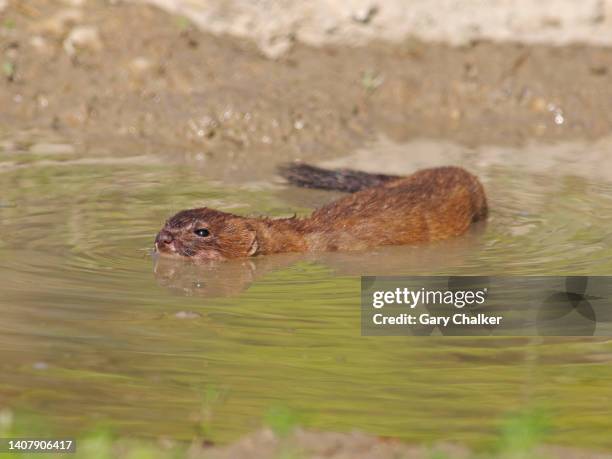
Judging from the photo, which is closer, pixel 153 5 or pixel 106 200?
pixel 106 200

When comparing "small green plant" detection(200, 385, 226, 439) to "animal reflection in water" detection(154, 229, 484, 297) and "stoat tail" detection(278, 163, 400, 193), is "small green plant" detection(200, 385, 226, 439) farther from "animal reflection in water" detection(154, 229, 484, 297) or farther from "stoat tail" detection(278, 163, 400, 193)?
"stoat tail" detection(278, 163, 400, 193)

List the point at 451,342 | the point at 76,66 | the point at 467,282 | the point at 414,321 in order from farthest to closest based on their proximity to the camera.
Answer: the point at 76,66
the point at 467,282
the point at 414,321
the point at 451,342

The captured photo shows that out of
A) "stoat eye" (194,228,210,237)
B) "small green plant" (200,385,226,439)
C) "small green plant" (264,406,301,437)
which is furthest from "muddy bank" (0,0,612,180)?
"small green plant" (264,406,301,437)

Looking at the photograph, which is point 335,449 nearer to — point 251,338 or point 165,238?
point 251,338

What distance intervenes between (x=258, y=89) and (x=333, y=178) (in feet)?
7.34

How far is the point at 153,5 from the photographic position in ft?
38.0

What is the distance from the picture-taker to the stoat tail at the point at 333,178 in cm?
893

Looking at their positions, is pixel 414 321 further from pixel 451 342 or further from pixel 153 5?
pixel 153 5

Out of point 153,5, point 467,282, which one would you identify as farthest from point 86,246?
point 153,5

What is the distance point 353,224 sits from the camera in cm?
773

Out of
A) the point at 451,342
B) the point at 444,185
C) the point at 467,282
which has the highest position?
the point at 444,185

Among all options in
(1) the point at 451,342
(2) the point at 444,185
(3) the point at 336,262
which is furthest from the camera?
(2) the point at 444,185

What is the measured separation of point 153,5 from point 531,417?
8209mm

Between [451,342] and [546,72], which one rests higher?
[546,72]
